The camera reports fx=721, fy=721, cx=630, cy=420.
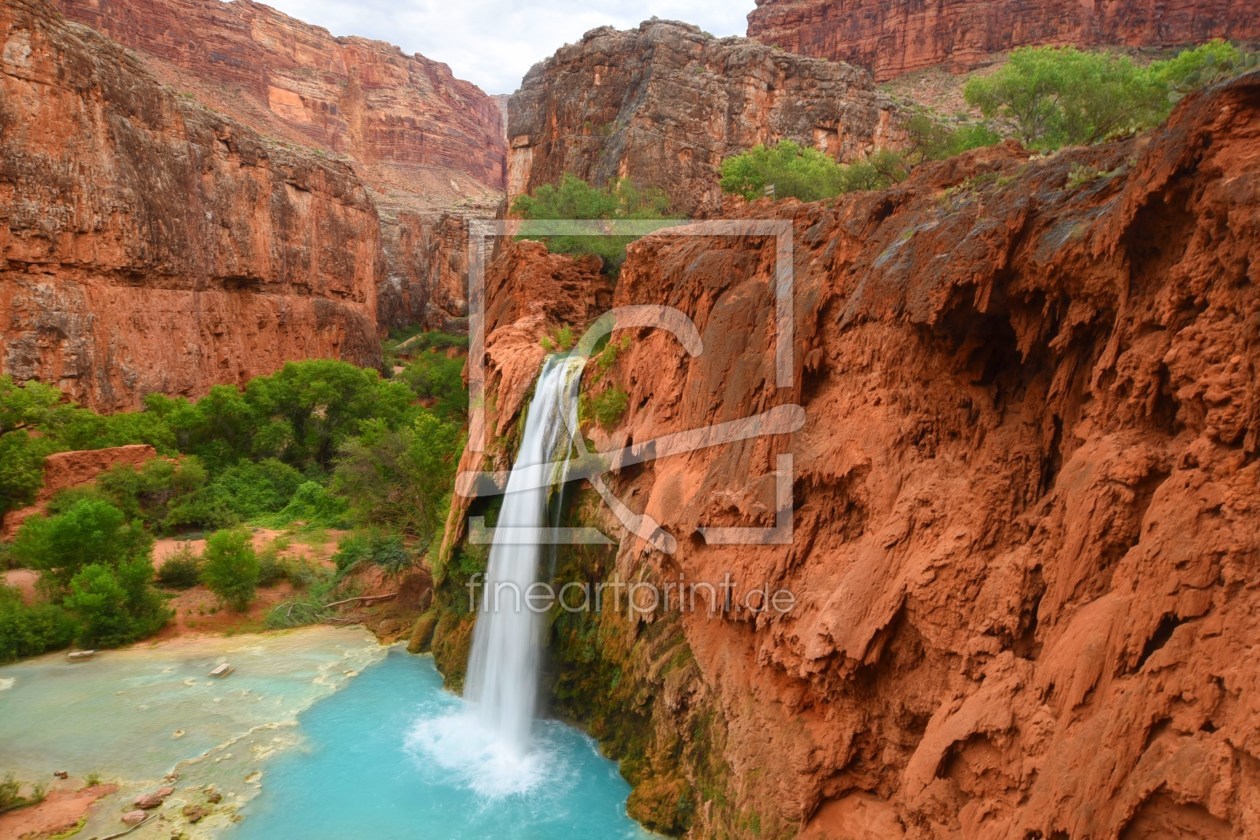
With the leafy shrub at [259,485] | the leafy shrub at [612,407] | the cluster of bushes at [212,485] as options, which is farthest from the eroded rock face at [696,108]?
the leafy shrub at [612,407]

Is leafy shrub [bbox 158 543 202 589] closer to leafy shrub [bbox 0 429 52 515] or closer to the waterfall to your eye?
leafy shrub [bbox 0 429 52 515]

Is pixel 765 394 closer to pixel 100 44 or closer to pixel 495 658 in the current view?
pixel 495 658

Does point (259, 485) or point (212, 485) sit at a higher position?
point (212, 485)

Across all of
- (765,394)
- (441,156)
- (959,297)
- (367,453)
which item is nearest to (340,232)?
(367,453)

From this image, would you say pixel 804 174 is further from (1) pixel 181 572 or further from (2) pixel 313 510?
(1) pixel 181 572

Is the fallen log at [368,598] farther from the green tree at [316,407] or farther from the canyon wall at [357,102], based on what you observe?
the canyon wall at [357,102]

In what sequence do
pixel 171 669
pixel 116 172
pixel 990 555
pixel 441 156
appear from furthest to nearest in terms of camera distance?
pixel 441 156 < pixel 116 172 < pixel 171 669 < pixel 990 555

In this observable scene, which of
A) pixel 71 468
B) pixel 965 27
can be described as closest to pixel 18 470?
pixel 71 468
